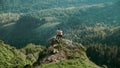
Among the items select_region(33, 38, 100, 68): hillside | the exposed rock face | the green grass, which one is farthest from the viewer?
the exposed rock face

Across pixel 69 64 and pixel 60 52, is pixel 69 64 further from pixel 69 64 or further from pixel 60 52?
pixel 60 52

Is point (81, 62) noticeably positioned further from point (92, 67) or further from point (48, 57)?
point (48, 57)

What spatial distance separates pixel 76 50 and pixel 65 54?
4935mm

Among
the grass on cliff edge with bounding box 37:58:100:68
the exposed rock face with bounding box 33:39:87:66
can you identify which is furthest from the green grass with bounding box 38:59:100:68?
the exposed rock face with bounding box 33:39:87:66

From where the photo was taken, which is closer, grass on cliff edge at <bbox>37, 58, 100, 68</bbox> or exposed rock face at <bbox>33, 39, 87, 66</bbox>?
grass on cliff edge at <bbox>37, 58, 100, 68</bbox>

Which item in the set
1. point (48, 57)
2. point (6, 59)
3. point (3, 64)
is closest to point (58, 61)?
point (48, 57)

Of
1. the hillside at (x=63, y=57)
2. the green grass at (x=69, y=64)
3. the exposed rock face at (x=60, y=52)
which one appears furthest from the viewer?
the exposed rock face at (x=60, y=52)

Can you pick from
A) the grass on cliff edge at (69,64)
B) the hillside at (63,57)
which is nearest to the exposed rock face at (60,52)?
the hillside at (63,57)

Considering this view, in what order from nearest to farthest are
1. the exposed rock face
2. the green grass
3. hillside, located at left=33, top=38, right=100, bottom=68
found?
the green grass, hillside, located at left=33, top=38, right=100, bottom=68, the exposed rock face

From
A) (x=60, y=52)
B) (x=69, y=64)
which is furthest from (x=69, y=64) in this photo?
(x=60, y=52)

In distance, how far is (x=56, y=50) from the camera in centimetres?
8125

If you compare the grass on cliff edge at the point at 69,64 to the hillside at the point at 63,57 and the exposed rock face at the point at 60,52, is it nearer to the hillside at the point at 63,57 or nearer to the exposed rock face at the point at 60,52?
the hillside at the point at 63,57

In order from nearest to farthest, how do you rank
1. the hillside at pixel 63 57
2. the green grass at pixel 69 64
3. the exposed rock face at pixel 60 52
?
the green grass at pixel 69 64
the hillside at pixel 63 57
the exposed rock face at pixel 60 52

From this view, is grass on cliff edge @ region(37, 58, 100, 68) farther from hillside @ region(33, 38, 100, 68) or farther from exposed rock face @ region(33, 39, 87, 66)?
exposed rock face @ region(33, 39, 87, 66)
